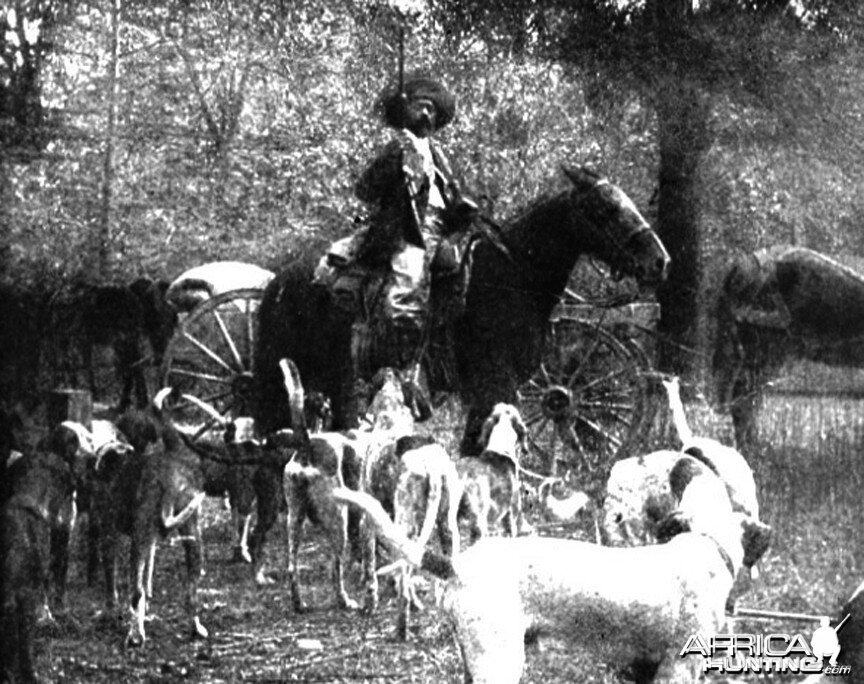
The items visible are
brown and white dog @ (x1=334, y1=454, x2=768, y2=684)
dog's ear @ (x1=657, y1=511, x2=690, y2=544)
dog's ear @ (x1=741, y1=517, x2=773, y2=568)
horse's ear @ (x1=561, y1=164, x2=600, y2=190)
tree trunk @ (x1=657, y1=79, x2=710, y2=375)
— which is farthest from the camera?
tree trunk @ (x1=657, y1=79, x2=710, y2=375)

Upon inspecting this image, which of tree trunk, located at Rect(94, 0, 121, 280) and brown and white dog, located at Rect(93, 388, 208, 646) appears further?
tree trunk, located at Rect(94, 0, 121, 280)

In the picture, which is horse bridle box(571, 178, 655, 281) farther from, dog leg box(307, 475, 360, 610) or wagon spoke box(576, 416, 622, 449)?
dog leg box(307, 475, 360, 610)

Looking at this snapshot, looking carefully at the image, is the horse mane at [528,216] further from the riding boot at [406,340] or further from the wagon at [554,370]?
the riding boot at [406,340]

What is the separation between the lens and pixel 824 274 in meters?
6.77

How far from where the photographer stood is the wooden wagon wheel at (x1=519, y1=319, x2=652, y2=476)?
20.9 ft

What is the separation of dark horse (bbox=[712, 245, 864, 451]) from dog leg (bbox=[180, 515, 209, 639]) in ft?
8.08

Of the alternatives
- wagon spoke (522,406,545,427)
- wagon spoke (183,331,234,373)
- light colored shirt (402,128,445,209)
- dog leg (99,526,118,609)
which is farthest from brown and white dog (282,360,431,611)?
light colored shirt (402,128,445,209)

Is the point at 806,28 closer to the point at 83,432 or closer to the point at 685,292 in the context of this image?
the point at 685,292

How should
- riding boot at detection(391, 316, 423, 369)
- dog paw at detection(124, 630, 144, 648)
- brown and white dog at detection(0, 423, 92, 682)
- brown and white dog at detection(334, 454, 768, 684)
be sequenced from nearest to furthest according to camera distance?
brown and white dog at detection(334, 454, 768, 684)
dog paw at detection(124, 630, 144, 648)
brown and white dog at detection(0, 423, 92, 682)
riding boot at detection(391, 316, 423, 369)

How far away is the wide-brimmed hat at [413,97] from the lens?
20.9 feet

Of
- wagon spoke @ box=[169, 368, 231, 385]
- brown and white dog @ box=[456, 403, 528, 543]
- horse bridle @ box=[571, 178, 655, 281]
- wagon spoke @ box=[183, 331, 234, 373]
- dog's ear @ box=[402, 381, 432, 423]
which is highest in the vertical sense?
horse bridle @ box=[571, 178, 655, 281]

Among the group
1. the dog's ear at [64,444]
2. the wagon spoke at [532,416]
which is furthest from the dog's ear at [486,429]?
the dog's ear at [64,444]

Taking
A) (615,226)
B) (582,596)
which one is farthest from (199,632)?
(615,226)

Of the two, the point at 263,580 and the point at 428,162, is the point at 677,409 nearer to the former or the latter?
the point at 428,162
